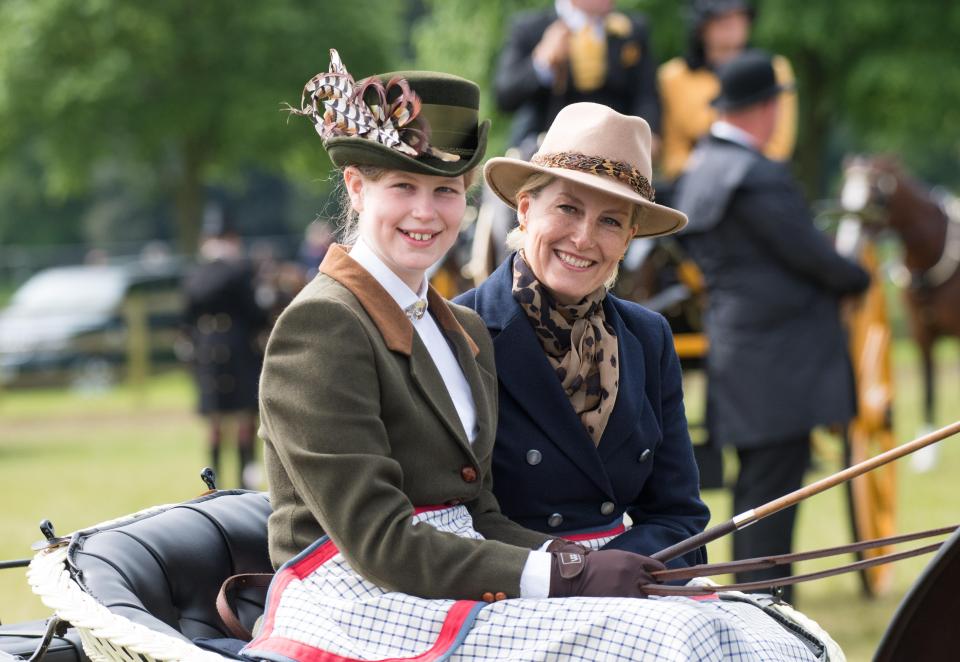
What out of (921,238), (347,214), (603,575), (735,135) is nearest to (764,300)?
(735,135)

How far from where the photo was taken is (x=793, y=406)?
5520mm

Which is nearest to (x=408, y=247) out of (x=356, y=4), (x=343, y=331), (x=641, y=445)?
(x=343, y=331)

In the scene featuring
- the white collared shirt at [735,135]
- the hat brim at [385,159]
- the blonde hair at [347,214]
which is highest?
the white collared shirt at [735,135]

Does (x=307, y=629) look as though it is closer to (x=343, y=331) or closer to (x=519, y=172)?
(x=343, y=331)

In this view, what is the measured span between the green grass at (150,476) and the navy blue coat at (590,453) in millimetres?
2548

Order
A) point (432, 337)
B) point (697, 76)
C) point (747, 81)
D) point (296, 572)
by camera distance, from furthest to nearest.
→ point (697, 76), point (747, 81), point (432, 337), point (296, 572)

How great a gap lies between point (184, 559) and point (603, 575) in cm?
108

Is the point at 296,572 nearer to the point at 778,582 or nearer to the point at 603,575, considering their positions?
the point at 603,575

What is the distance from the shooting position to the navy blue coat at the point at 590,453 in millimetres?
3031

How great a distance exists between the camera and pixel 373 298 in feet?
9.07

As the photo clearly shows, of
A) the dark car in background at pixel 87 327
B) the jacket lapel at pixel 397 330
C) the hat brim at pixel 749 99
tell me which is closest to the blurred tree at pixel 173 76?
the dark car in background at pixel 87 327

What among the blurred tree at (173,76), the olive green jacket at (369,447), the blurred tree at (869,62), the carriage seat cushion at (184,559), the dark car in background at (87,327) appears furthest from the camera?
the blurred tree at (173,76)

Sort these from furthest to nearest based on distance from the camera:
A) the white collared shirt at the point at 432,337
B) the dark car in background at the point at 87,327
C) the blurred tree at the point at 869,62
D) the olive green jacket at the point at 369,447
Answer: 1. the blurred tree at the point at 869,62
2. the dark car in background at the point at 87,327
3. the white collared shirt at the point at 432,337
4. the olive green jacket at the point at 369,447

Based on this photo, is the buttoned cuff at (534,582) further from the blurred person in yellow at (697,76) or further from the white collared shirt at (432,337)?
the blurred person in yellow at (697,76)
